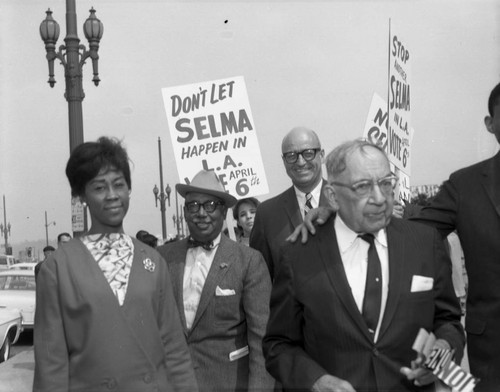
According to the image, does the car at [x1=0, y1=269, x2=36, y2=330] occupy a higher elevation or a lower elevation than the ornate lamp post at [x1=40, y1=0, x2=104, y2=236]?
lower

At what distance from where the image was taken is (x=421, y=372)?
2.98 m

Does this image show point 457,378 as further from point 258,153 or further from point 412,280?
point 258,153

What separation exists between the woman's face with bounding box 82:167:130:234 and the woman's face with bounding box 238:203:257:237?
13.3 feet

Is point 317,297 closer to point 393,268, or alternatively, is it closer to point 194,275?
point 393,268

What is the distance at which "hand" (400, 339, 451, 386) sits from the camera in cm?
295

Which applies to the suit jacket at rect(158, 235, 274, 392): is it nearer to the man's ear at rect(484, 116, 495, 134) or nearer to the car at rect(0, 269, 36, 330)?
the man's ear at rect(484, 116, 495, 134)

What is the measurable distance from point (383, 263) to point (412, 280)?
147mm

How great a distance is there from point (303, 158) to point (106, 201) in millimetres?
2152

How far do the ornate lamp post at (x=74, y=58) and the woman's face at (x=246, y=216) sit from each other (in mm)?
4784

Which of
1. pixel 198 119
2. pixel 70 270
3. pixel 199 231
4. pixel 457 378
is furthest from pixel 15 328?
pixel 457 378

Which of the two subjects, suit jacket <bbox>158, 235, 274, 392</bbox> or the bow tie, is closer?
suit jacket <bbox>158, 235, 274, 392</bbox>

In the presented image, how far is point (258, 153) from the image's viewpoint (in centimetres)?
759

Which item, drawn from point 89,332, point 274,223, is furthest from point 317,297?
point 274,223

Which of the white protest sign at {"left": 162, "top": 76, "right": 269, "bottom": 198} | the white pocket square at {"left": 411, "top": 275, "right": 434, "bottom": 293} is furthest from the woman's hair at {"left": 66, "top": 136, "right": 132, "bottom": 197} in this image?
the white protest sign at {"left": 162, "top": 76, "right": 269, "bottom": 198}
